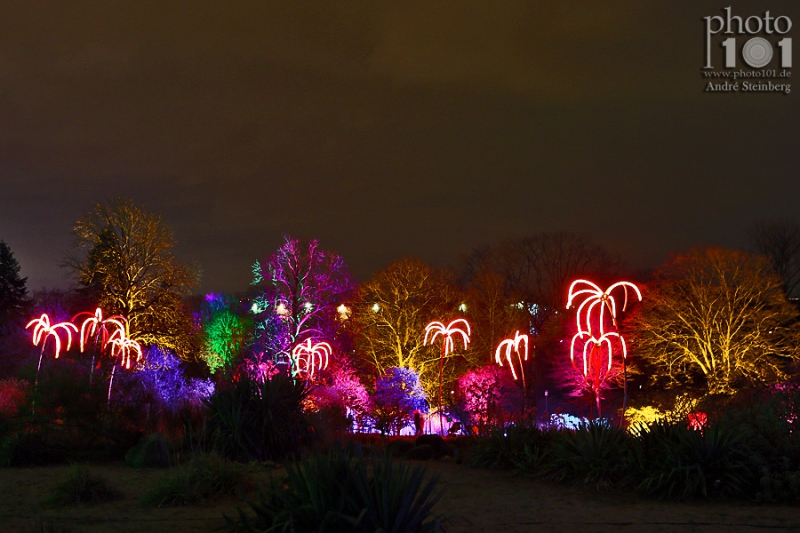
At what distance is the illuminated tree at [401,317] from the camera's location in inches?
1371

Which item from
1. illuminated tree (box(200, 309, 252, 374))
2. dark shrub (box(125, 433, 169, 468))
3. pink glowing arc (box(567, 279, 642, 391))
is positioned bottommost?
dark shrub (box(125, 433, 169, 468))

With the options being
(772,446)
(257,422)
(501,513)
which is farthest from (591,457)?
(257,422)

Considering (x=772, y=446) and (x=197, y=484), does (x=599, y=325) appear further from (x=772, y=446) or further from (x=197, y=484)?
(x=197, y=484)

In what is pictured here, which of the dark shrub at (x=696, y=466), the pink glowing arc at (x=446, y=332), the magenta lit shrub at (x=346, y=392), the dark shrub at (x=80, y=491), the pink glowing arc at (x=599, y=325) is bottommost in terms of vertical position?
the dark shrub at (x=80, y=491)

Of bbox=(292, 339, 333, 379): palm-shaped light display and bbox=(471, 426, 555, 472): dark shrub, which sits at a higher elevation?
bbox=(292, 339, 333, 379): palm-shaped light display

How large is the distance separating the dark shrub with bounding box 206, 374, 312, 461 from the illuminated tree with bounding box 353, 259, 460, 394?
2241 centimetres

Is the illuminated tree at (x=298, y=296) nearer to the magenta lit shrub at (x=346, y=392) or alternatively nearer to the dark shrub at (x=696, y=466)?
the magenta lit shrub at (x=346, y=392)

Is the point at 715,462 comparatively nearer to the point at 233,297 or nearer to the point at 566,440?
the point at 566,440

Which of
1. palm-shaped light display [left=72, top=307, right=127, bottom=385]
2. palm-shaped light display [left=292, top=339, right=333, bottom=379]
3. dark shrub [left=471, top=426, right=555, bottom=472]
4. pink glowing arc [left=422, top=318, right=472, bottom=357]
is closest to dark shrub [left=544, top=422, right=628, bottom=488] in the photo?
dark shrub [left=471, top=426, right=555, bottom=472]

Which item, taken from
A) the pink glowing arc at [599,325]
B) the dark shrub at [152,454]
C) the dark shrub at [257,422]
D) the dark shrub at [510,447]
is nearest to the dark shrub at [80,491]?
the dark shrub at [152,454]

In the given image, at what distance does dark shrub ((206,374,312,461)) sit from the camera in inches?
443

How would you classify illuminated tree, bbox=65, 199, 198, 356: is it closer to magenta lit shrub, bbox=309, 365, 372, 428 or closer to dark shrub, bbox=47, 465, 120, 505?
magenta lit shrub, bbox=309, 365, 372, 428

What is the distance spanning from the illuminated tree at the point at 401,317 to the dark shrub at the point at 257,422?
2241 cm

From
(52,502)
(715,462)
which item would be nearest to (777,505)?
(715,462)
